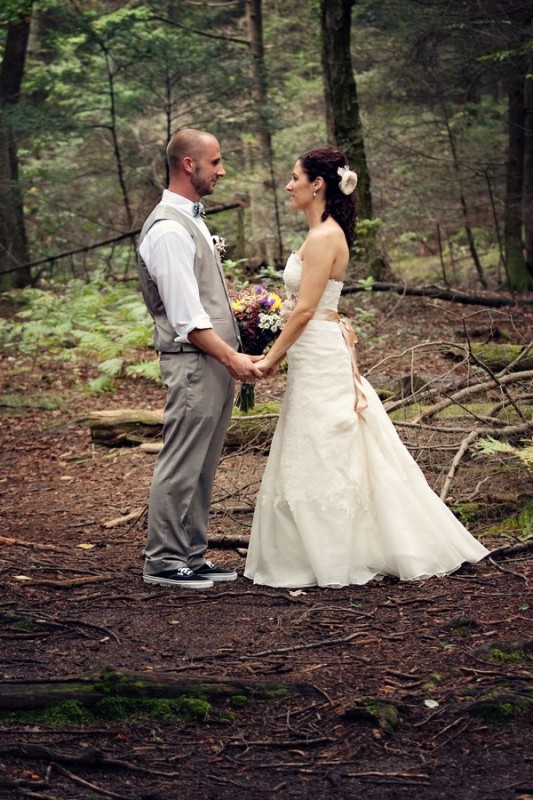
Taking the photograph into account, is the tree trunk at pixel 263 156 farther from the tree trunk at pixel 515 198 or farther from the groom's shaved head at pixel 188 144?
the groom's shaved head at pixel 188 144

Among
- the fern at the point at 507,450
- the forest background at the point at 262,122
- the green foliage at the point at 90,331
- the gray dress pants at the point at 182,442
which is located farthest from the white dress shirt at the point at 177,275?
the forest background at the point at 262,122

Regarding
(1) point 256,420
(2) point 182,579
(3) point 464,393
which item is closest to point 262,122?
(1) point 256,420

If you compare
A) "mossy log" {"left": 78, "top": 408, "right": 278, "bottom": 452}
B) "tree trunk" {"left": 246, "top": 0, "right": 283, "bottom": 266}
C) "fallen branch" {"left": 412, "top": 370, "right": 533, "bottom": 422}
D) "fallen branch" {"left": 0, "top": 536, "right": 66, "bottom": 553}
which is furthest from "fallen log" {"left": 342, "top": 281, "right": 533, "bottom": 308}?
"fallen branch" {"left": 0, "top": 536, "right": 66, "bottom": 553}

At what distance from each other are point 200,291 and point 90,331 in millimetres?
9783

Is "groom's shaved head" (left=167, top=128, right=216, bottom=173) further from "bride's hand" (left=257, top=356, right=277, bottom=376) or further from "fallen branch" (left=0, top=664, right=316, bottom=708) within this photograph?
"fallen branch" (left=0, top=664, right=316, bottom=708)

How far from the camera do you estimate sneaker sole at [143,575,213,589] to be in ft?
17.7

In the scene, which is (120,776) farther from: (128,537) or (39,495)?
(39,495)

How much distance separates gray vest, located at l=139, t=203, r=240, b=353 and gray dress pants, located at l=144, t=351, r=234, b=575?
0.11m

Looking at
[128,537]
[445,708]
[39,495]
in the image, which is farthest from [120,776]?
[39,495]

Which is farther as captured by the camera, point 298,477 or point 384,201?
point 384,201

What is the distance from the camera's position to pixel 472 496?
257 inches

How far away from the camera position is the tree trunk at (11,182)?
18.0 meters

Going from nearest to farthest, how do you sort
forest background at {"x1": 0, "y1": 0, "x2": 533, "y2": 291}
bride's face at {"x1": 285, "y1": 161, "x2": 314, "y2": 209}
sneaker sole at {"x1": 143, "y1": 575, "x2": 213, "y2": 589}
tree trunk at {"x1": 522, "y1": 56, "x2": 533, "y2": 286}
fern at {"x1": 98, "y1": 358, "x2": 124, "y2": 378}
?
sneaker sole at {"x1": 143, "y1": 575, "x2": 213, "y2": 589} < bride's face at {"x1": 285, "y1": 161, "x2": 314, "y2": 209} < fern at {"x1": 98, "y1": 358, "x2": 124, "y2": 378} < forest background at {"x1": 0, "y1": 0, "x2": 533, "y2": 291} < tree trunk at {"x1": 522, "y1": 56, "x2": 533, "y2": 286}

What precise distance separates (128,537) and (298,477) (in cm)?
199
